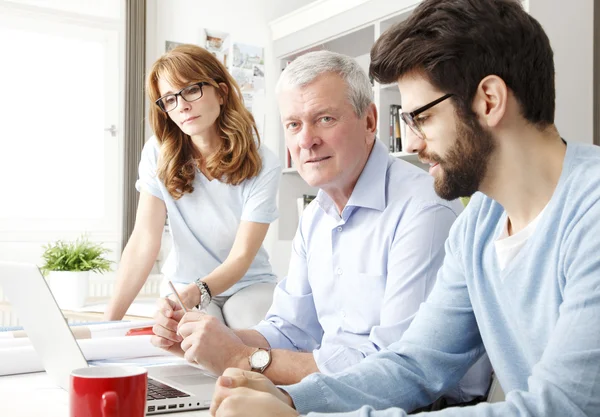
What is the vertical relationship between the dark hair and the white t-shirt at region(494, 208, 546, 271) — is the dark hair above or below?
above

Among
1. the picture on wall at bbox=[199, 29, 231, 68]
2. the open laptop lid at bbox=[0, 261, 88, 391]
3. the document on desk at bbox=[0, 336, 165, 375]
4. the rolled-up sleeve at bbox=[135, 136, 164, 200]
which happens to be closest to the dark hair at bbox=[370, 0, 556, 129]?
the open laptop lid at bbox=[0, 261, 88, 391]

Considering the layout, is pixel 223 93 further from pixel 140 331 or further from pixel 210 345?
pixel 210 345

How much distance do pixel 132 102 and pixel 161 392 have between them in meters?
3.55

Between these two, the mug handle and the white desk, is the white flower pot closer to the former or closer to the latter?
the white desk

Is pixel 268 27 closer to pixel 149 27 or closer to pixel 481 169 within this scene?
pixel 149 27

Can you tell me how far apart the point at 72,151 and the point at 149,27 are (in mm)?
935

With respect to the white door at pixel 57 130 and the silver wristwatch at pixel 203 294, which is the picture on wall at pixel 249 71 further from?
the silver wristwatch at pixel 203 294

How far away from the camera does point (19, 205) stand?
13.4 ft

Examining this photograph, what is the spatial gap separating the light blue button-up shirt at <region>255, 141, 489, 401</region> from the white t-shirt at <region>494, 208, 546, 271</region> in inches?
13.3

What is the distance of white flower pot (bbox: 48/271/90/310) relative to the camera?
304cm

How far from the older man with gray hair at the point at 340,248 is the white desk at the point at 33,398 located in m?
0.27

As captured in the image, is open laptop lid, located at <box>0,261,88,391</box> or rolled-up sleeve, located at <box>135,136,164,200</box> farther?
rolled-up sleeve, located at <box>135,136,164,200</box>

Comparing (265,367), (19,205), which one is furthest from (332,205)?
(19,205)

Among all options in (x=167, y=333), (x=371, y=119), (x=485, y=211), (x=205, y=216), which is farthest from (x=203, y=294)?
(x=485, y=211)
